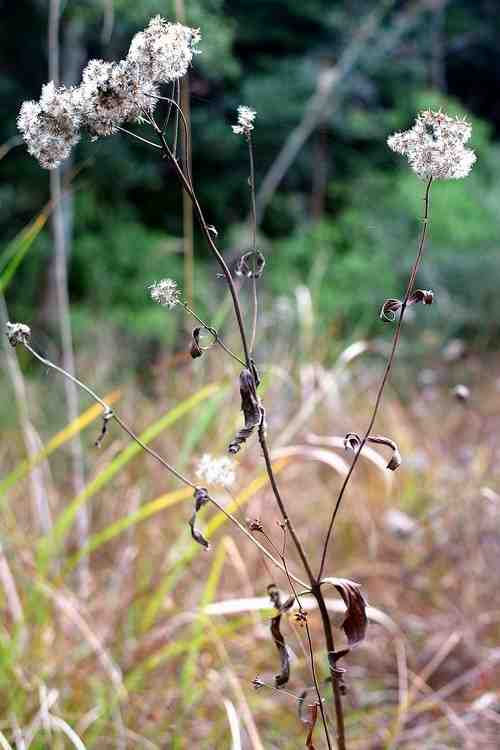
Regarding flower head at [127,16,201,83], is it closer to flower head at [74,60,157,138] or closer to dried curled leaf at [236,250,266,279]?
flower head at [74,60,157,138]

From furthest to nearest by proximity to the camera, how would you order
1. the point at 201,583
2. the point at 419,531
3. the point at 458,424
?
the point at 458,424 → the point at 419,531 → the point at 201,583

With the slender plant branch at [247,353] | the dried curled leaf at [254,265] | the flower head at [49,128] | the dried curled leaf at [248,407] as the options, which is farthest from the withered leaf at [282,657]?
the flower head at [49,128]

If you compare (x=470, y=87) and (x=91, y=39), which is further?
(x=470, y=87)

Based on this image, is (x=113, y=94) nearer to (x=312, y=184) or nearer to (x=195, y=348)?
(x=195, y=348)

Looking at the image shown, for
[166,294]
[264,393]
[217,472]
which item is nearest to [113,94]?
[166,294]

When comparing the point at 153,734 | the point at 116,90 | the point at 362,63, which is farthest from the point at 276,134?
the point at 116,90

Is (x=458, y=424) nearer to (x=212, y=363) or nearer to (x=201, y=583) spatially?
(x=212, y=363)
